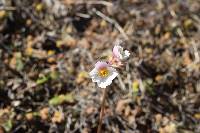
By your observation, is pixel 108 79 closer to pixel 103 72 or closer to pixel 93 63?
pixel 103 72

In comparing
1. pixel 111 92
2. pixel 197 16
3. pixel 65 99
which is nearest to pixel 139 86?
pixel 111 92

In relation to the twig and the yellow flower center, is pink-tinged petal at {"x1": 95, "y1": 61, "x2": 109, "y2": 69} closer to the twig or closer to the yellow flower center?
the yellow flower center

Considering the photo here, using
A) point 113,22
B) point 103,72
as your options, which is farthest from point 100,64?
point 113,22

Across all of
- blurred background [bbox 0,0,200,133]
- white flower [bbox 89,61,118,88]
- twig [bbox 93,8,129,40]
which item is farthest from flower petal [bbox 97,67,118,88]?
twig [bbox 93,8,129,40]

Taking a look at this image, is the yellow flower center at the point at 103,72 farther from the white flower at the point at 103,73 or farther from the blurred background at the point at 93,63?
the blurred background at the point at 93,63

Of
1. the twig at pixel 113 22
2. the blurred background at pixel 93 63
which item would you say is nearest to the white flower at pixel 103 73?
the blurred background at pixel 93 63

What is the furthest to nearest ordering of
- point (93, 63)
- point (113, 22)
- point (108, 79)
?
point (113, 22)
point (93, 63)
point (108, 79)
